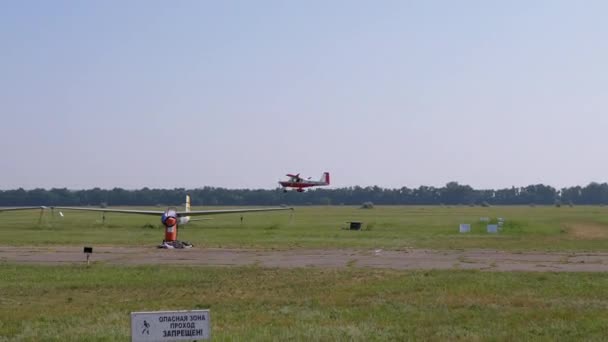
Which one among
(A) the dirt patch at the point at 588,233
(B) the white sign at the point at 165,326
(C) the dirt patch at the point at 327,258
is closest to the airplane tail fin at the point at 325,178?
(A) the dirt patch at the point at 588,233

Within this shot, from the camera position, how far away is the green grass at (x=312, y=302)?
1223 cm

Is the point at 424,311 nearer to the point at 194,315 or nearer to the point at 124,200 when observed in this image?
the point at 194,315

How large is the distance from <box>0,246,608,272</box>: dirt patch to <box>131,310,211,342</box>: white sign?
14.3 m

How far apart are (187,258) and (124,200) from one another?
6521 inches

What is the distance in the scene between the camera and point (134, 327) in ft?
30.3

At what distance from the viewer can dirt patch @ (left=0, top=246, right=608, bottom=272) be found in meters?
24.3

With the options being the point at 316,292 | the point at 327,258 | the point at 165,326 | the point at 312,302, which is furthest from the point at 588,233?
the point at 165,326

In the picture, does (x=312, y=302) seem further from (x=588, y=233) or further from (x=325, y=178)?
(x=325, y=178)

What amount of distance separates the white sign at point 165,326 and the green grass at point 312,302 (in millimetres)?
2217

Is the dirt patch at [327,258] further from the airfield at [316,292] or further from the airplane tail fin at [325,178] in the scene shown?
the airplane tail fin at [325,178]

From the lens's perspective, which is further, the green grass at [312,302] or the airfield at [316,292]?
the airfield at [316,292]

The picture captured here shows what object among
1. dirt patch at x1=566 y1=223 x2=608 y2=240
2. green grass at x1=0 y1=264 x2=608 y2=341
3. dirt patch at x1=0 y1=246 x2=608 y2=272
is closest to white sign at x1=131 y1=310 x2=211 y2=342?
green grass at x1=0 y1=264 x2=608 y2=341

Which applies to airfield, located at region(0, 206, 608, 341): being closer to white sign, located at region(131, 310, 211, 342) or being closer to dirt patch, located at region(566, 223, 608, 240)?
white sign, located at region(131, 310, 211, 342)

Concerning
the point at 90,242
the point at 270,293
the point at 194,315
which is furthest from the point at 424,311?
the point at 90,242
